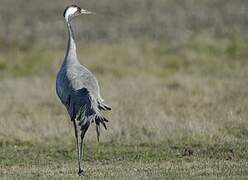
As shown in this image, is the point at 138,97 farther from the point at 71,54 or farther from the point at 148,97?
the point at 71,54

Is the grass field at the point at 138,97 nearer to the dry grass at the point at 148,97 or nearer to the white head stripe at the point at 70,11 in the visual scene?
the dry grass at the point at 148,97

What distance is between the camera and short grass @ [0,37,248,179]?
34.3ft

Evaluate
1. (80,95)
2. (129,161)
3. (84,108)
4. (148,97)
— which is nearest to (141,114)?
(148,97)

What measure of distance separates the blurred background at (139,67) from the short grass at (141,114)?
0.10 ft

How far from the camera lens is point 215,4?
39906mm

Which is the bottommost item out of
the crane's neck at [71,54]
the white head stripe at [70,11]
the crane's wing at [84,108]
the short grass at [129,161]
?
the short grass at [129,161]

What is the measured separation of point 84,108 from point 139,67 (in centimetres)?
1299

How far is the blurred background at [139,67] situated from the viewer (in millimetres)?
13312

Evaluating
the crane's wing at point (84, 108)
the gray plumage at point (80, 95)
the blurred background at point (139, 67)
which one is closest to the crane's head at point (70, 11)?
the gray plumage at point (80, 95)

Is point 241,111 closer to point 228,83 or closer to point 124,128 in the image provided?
point 124,128

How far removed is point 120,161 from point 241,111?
4.58 m

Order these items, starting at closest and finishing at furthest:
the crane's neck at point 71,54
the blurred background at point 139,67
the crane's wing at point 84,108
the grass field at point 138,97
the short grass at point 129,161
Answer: the crane's wing at point 84,108, the short grass at point 129,161, the crane's neck at point 71,54, the grass field at point 138,97, the blurred background at point 139,67

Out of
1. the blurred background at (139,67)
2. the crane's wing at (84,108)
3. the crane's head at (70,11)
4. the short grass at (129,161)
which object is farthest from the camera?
the blurred background at (139,67)

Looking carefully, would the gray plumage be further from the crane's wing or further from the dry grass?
the dry grass
